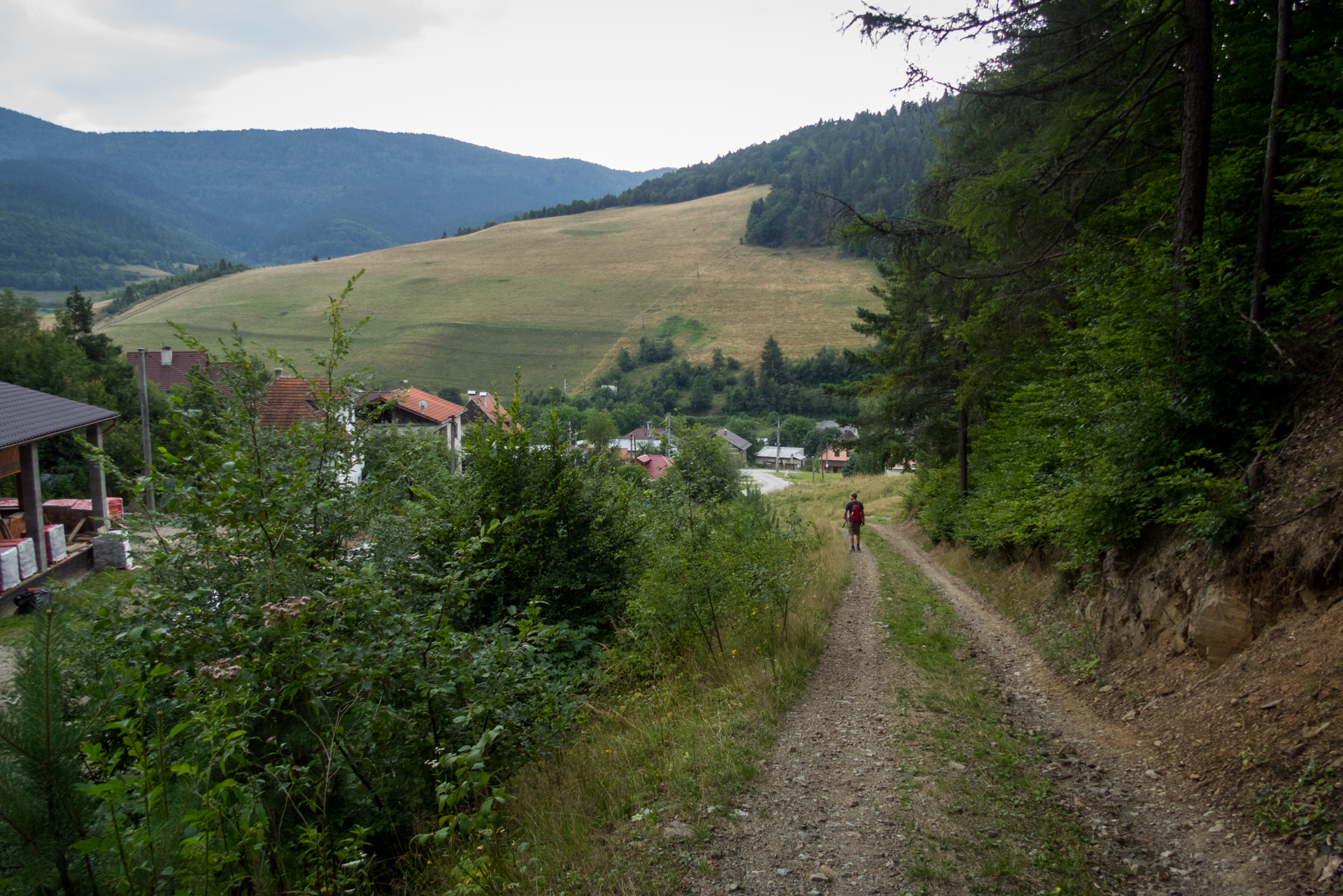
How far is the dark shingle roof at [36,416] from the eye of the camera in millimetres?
16328

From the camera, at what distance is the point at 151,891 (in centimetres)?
271

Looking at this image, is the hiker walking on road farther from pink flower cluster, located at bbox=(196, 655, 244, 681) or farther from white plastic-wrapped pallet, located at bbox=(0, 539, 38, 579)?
white plastic-wrapped pallet, located at bbox=(0, 539, 38, 579)

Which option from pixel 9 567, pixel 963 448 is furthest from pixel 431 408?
pixel 963 448

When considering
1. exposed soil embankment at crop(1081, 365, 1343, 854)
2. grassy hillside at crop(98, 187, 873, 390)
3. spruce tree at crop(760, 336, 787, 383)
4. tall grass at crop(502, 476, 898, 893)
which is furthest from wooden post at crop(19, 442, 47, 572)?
spruce tree at crop(760, 336, 787, 383)

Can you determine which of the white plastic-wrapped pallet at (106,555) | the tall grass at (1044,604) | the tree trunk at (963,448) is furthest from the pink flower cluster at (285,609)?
the white plastic-wrapped pallet at (106,555)

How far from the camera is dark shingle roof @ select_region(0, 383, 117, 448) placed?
16.3 m

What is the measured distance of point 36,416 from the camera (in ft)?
59.2

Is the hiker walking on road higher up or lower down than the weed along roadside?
lower down

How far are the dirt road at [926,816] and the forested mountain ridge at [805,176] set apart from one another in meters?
86.2

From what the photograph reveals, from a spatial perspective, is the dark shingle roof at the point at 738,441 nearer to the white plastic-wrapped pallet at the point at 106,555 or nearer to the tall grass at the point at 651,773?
the white plastic-wrapped pallet at the point at 106,555

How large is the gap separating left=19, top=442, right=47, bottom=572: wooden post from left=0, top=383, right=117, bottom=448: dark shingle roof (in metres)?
0.73

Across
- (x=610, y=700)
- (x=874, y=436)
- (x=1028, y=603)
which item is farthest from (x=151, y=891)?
(x=874, y=436)

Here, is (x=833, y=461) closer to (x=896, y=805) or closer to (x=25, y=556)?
(x=25, y=556)

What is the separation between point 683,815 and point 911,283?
1630 centimetres
